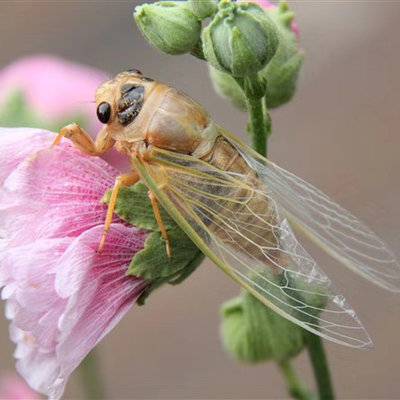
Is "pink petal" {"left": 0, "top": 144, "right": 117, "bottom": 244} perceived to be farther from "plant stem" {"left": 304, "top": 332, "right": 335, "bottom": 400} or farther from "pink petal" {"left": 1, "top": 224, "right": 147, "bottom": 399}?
"plant stem" {"left": 304, "top": 332, "right": 335, "bottom": 400}

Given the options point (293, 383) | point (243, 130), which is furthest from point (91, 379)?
point (243, 130)

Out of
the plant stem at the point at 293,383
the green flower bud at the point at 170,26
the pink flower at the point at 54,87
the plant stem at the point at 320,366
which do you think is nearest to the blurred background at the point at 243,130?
the pink flower at the point at 54,87

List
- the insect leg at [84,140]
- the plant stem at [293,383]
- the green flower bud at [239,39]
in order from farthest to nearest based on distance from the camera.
→ 1. the plant stem at [293,383]
2. the insect leg at [84,140]
3. the green flower bud at [239,39]

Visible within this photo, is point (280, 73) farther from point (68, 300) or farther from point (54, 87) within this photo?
point (54, 87)

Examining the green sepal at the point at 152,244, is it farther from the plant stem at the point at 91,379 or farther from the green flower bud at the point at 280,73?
the plant stem at the point at 91,379

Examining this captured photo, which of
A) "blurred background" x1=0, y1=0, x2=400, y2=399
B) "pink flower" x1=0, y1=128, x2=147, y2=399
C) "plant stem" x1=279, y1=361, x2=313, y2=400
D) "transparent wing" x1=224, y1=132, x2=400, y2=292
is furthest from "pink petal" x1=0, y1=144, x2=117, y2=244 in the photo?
"blurred background" x1=0, y1=0, x2=400, y2=399

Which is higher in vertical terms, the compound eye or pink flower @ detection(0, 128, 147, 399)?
the compound eye

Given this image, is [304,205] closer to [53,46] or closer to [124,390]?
[124,390]
